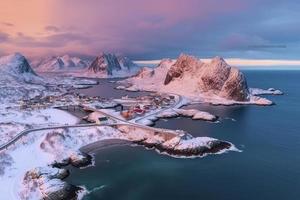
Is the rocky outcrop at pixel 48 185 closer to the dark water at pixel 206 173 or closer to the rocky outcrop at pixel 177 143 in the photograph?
the dark water at pixel 206 173

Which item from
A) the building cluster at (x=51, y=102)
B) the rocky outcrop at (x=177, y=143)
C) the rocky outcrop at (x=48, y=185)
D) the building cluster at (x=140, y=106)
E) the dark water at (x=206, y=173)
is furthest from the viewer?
the building cluster at (x=51, y=102)

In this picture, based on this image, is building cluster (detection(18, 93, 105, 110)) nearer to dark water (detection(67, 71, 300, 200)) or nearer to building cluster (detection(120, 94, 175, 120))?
building cluster (detection(120, 94, 175, 120))

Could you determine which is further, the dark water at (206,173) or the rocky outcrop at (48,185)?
the dark water at (206,173)

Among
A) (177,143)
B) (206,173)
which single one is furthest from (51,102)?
(206,173)

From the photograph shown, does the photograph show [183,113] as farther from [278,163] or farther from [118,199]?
[118,199]

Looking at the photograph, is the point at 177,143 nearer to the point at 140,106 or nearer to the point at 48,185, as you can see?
the point at 48,185

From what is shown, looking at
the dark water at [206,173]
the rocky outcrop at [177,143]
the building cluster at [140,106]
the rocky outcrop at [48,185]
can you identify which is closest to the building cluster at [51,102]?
the building cluster at [140,106]

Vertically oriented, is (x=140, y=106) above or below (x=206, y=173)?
above

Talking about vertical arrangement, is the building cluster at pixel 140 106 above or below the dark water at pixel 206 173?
above

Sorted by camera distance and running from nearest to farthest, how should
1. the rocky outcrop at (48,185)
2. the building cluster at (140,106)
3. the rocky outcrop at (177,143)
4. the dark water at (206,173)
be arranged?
the rocky outcrop at (48,185)
the dark water at (206,173)
the rocky outcrop at (177,143)
the building cluster at (140,106)

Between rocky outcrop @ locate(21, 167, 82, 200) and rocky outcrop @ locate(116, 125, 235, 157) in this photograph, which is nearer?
rocky outcrop @ locate(21, 167, 82, 200)

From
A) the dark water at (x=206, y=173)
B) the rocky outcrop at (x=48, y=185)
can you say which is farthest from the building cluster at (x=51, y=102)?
the rocky outcrop at (x=48, y=185)

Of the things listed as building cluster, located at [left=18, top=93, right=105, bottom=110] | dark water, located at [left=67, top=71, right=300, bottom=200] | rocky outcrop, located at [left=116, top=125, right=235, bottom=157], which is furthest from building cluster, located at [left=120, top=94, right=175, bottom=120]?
dark water, located at [left=67, top=71, right=300, bottom=200]
